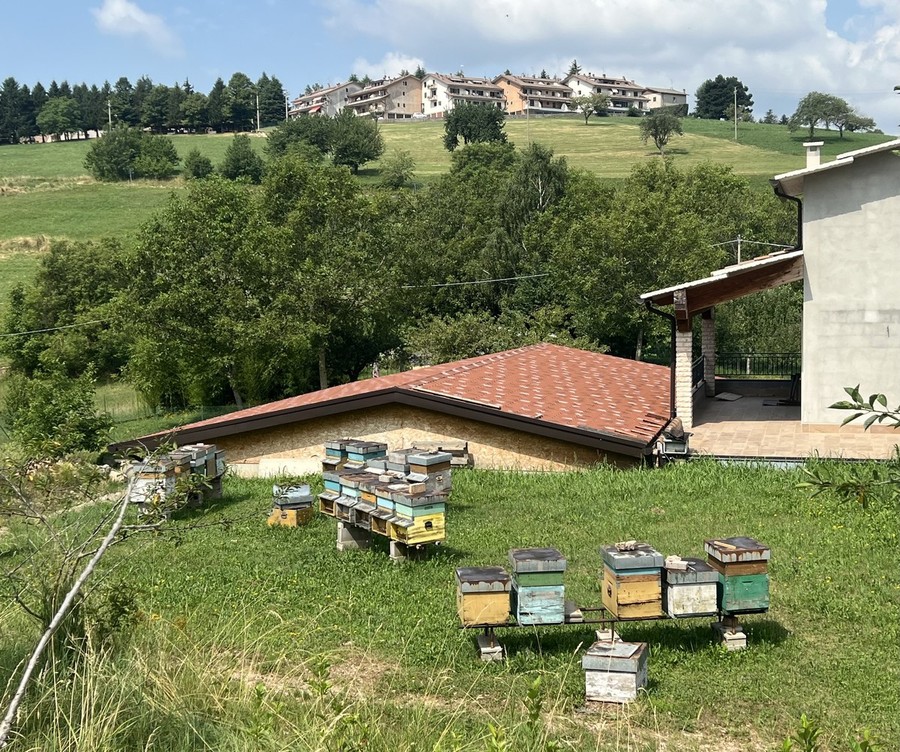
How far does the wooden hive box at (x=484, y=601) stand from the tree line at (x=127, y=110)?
5261 inches

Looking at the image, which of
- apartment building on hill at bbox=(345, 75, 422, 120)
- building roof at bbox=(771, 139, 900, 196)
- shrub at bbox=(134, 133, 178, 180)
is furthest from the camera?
apartment building on hill at bbox=(345, 75, 422, 120)

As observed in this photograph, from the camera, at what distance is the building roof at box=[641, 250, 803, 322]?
1906cm

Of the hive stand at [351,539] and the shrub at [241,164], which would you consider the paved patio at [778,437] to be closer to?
the hive stand at [351,539]

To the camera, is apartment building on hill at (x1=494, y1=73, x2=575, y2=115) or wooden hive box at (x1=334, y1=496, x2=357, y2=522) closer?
wooden hive box at (x1=334, y1=496, x2=357, y2=522)

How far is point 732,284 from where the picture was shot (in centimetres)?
1966

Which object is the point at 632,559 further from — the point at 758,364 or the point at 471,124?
the point at 471,124

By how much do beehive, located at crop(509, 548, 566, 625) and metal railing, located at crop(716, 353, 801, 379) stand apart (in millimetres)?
26802

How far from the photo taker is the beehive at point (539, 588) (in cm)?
812

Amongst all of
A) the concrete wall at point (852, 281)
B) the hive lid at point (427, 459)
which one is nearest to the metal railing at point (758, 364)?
the concrete wall at point (852, 281)

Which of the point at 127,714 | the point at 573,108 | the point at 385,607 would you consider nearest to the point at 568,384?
the point at 385,607

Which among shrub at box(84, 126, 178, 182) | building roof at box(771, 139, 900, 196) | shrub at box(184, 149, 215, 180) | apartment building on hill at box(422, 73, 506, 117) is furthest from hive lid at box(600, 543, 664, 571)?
apartment building on hill at box(422, 73, 506, 117)

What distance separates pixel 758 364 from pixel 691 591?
27.9 meters

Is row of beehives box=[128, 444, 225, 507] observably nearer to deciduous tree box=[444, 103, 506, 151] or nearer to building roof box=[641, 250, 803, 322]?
building roof box=[641, 250, 803, 322]

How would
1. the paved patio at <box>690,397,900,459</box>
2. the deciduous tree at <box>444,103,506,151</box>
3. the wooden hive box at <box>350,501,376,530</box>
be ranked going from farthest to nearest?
1. the deciduous tree at <box>444,103,506,151</box>
2. the paved patio at <box>690,397,900,459</box>
3. the wooden hive box at <box>350,501,376,530</box>
